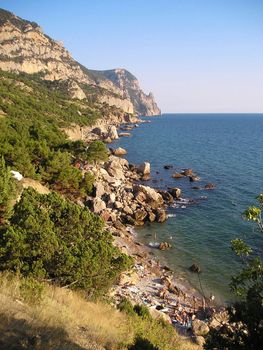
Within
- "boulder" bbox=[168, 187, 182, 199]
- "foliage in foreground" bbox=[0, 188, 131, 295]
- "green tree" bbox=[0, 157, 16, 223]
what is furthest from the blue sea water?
"green tree" bbox=[0, 157, 16, 223]

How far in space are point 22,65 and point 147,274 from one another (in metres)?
176

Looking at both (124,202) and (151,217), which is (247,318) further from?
(124,202)

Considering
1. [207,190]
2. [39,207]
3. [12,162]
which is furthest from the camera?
[207,190]

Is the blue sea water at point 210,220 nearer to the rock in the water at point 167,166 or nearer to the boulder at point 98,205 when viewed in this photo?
the rock in the water at point 167,166

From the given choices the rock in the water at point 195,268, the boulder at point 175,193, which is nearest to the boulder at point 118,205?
the boulder at point 175,193

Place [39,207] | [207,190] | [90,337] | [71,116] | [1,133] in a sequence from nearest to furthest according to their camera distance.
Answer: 1. [90,337]
2. [39,207]
3. [1,133]
4. [207,190]
5. [71,116]

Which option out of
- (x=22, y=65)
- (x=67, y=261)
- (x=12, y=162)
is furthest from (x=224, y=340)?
(x=22, y=65)

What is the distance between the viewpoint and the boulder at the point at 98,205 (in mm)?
42562

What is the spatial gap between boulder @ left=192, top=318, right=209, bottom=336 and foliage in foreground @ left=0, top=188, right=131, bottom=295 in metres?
8.87

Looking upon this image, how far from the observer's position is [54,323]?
10258 mm

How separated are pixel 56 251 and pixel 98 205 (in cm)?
2649

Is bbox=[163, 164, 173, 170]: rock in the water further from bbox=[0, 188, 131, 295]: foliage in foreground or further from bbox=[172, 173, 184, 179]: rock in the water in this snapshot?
bbox=[0, 188, 131, 295]: foliage in foreground

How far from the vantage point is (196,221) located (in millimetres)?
43719

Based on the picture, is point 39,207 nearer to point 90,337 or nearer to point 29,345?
point 90,337
